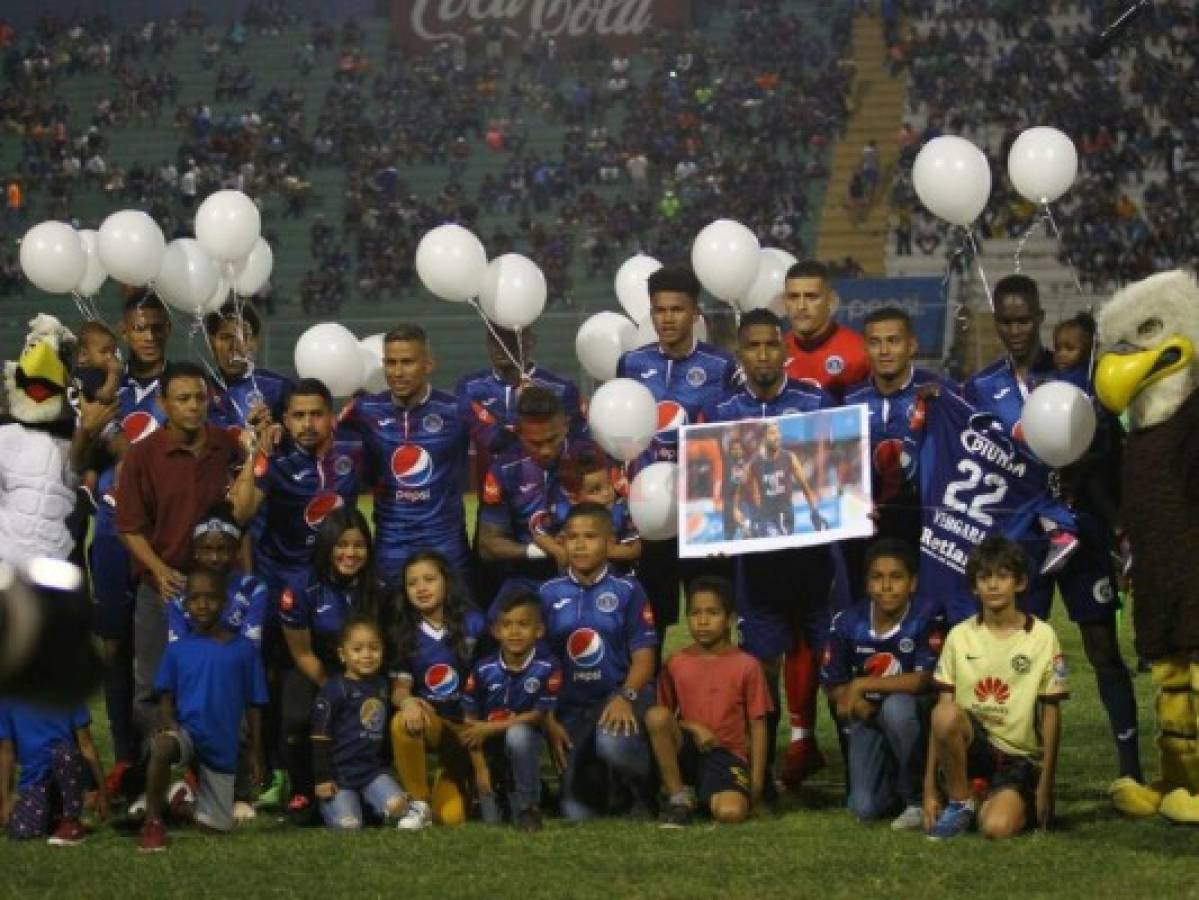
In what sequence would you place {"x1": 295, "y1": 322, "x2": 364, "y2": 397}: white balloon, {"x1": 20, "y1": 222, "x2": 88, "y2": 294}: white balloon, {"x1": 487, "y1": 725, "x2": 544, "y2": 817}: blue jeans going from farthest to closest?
{"x1": 20, "y1": 222, "x2": 88, "y2": 294}: white balloon < {"x1": 295, "y1": 322, "x2": 364, "y2": 397}: white balloon < {"x1": 487, "y1": 725, "x2": 544, "y2": 817}: blue jeans

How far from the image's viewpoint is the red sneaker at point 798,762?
8375 mm

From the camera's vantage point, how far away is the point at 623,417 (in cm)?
822

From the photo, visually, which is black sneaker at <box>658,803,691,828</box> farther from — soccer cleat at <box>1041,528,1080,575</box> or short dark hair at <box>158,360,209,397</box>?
short dark hair at <box>158,360,209,397</box>

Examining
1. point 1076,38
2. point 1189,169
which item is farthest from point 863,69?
point 1189,169

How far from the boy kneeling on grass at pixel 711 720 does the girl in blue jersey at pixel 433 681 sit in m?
0.74

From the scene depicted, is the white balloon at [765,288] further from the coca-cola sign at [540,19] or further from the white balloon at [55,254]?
the coca-cola sign at [540,19]

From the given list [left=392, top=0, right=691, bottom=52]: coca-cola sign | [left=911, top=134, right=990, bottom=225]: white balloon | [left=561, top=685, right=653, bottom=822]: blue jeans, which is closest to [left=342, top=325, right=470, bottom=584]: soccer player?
[left=561, top=685, right=653, bottom=822]: blue jeans

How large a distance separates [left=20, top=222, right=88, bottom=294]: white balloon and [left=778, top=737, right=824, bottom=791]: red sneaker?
4180mm

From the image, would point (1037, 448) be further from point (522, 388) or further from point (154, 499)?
point (154, 499)

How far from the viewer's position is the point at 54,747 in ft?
25.2

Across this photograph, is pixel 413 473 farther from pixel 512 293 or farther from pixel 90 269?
pixel 90 269

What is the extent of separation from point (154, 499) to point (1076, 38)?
27406 mm

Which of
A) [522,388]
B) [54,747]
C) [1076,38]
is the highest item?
[1076,38]

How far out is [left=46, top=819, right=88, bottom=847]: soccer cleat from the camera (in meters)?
7.45
